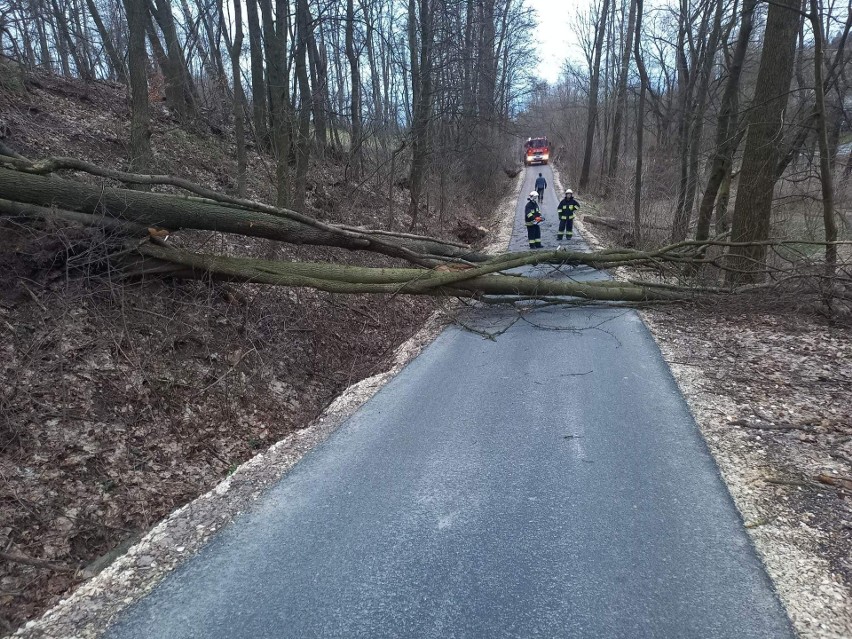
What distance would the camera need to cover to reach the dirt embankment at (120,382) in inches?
140

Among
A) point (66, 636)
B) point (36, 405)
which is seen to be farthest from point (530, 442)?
point (36, 405)

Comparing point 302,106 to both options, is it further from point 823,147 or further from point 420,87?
point 823,147

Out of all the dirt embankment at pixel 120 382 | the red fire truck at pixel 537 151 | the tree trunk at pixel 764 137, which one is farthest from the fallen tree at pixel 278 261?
the red fire truck at pixel 537 151

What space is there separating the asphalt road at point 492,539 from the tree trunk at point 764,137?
5604 millimetres

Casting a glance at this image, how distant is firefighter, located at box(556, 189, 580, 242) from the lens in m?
14.8

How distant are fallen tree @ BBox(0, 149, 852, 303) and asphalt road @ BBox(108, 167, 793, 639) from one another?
2897mm

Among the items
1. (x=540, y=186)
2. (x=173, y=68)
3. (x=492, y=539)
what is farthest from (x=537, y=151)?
(x=492, y=539)

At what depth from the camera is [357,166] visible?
60.4 ft

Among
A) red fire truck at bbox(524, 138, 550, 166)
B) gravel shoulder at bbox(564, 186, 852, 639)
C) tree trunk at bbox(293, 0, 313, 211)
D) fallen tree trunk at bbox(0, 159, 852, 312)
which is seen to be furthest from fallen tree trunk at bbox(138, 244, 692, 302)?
red fire truck at bbox(524, 138, 550, 166)

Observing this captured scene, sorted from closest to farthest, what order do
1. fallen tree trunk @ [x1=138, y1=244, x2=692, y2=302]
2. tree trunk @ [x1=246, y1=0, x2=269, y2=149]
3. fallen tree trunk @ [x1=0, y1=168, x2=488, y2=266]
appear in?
fallen tree trunk @ [x1=0, y1=168, x2=488, y2=266]
fallen tree trunk @ [x1=138, y1=244, x2=692, y2=302]
tree trunk @ [x1=246, y1=0, x2=269, y2=149]

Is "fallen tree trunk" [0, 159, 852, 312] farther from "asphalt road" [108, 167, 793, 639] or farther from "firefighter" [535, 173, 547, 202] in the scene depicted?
"firefighter" [535, 173, 547, 202]

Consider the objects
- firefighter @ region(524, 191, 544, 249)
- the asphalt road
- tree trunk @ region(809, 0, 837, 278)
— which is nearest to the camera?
the asphalt road

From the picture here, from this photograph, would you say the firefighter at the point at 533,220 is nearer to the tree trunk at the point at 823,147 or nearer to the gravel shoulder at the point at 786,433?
the gravel shoulder at the point at 786,433

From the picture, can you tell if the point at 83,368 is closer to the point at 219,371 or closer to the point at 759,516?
the point at 219,371
